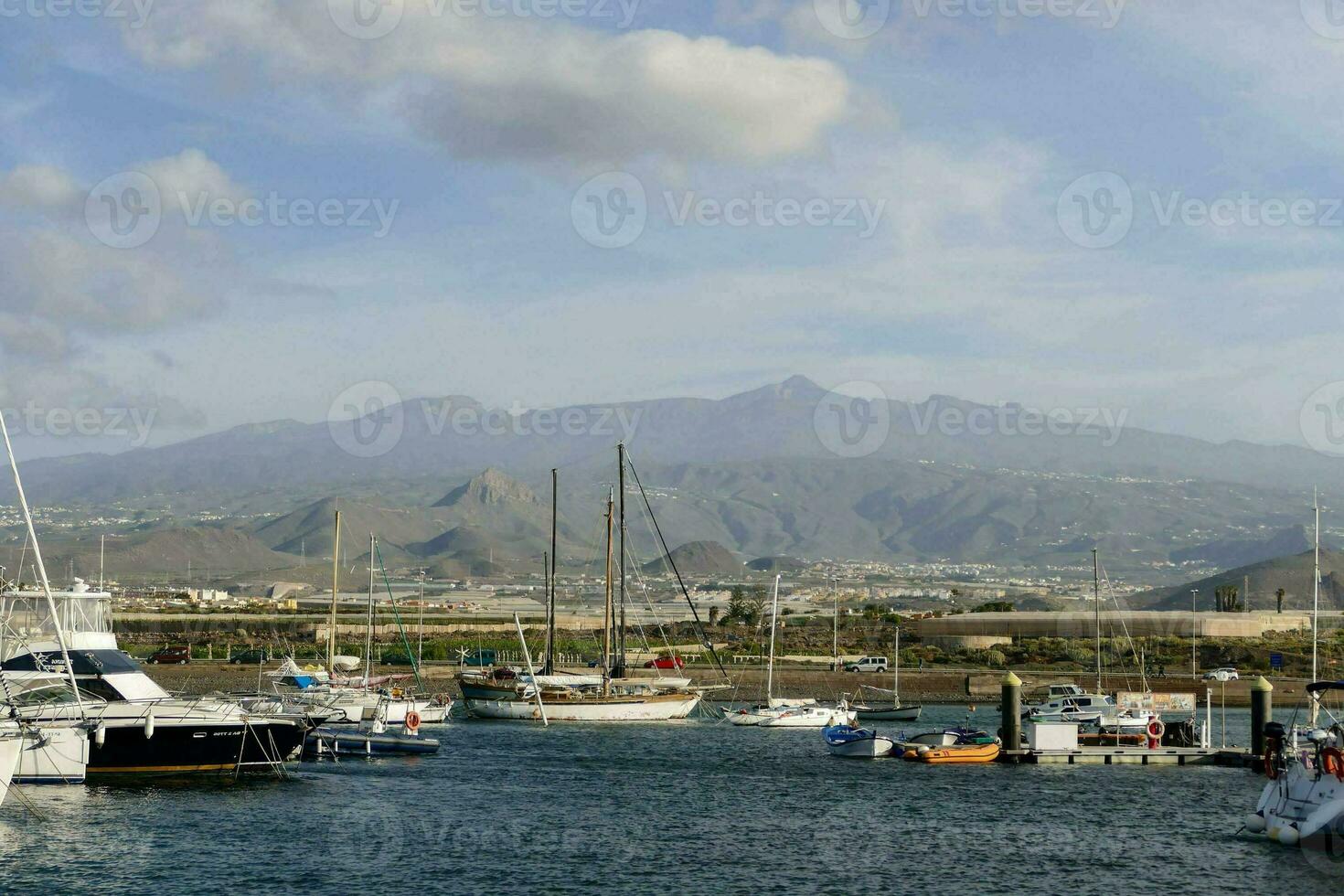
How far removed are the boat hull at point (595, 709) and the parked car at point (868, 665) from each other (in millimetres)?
28952

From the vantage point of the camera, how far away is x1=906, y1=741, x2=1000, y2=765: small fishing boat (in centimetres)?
5422

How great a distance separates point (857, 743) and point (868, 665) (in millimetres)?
44149

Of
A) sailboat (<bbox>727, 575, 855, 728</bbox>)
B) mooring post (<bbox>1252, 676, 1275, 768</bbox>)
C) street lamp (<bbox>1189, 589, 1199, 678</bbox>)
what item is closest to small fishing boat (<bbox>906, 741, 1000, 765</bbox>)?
mooring post (<bbox>1252, 676, 1275, 768</bbox>)

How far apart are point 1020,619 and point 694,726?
63.4 m

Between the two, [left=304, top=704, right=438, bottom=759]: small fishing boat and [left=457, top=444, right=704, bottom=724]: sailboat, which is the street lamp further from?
[left=304, top=704, right=438, bottom=759]: small fishing boat

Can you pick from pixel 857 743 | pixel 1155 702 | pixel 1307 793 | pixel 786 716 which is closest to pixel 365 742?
pixel 857 743

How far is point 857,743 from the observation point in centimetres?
5612

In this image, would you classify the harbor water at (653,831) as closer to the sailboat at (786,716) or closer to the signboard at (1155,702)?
the signboard at (1155,702)

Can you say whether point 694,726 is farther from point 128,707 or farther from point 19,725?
point 19,725

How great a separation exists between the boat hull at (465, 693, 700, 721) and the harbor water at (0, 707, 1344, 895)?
1486 cm

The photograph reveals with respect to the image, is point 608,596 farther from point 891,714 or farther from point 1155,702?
point 1155,702

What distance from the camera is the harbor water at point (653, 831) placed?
31.6 m

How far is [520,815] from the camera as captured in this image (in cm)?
4012

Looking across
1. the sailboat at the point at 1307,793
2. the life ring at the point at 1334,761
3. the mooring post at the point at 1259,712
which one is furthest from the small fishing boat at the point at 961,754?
the life ring at the point at 1334,761
